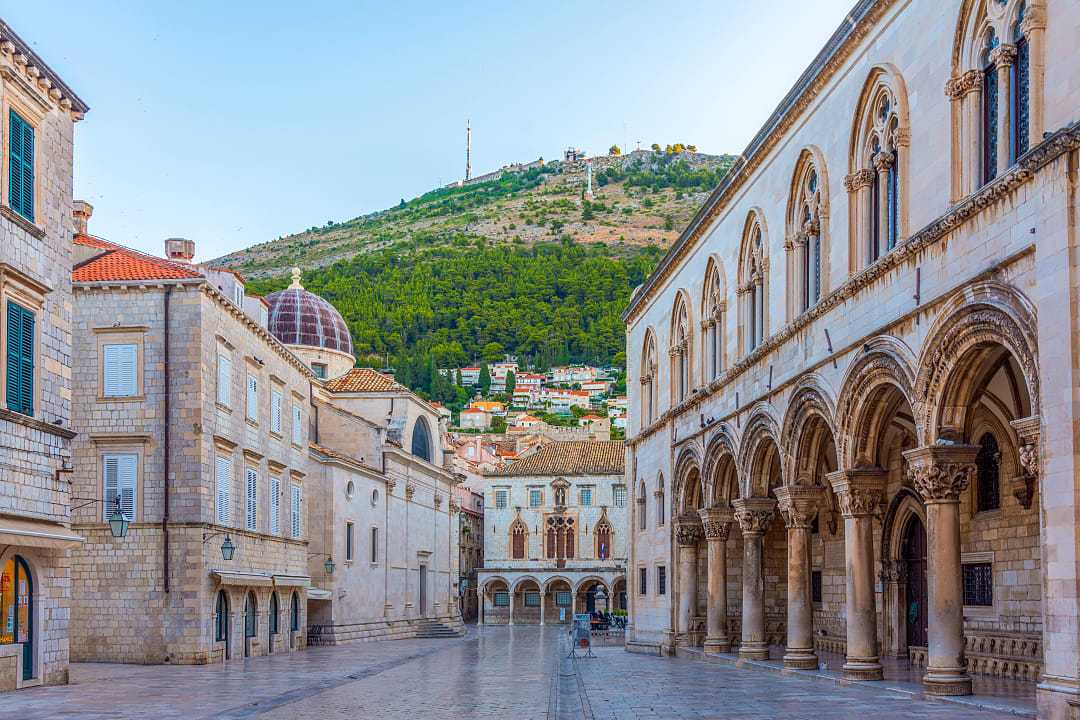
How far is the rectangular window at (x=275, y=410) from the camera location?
3972 cm

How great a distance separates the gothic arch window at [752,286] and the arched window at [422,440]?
3272cm

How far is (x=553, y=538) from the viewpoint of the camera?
295 feet

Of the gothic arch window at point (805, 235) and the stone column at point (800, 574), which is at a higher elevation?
the gothic arch window at point (805, 235)

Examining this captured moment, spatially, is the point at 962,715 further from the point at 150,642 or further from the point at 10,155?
the point at 150,642

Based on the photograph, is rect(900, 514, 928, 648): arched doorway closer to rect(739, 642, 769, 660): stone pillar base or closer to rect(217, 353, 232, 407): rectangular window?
rect(739, 642, 769, 660): stone pillar base

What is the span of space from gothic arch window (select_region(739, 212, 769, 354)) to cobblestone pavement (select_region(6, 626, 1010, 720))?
7752mm

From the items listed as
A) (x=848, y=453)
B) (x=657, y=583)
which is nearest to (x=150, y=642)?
(x=657, y=583)

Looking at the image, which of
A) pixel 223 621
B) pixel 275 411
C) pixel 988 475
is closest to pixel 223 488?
pixel 223 621

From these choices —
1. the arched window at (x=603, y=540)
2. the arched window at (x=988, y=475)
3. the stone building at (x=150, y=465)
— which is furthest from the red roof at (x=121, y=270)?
the arched window at (x=603, y=540)

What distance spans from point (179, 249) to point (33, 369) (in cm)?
1994

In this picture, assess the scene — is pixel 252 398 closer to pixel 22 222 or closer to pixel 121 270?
pixel 121 270

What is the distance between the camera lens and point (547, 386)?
191625 mm

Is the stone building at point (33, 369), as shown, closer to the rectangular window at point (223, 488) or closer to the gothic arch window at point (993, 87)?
the rectangular window at point (223, 488)

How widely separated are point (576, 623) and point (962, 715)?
21.7 meters
